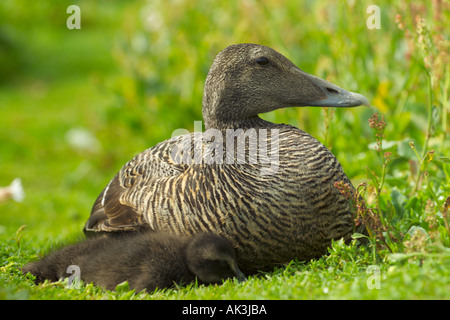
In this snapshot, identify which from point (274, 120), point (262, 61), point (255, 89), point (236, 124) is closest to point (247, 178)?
point (236, 124)

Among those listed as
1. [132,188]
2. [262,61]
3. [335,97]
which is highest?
[262,61]

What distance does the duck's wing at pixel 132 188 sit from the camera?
4.01 metres

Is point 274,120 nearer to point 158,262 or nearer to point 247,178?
point 247,178

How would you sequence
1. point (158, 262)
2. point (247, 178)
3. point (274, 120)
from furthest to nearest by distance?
1. point (274, 120)
2. point (247, 178)
3. point (158, 262)

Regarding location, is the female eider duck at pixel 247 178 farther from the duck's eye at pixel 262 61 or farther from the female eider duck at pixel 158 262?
the female eider duck at pixel 158 262

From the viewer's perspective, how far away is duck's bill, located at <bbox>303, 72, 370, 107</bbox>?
4062 mm

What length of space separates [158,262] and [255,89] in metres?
1.27

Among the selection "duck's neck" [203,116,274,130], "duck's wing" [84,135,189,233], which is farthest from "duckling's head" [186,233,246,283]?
"duck's neck" [203,116,274,130]

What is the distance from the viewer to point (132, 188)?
4.16 meters

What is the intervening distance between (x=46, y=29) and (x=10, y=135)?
623cm

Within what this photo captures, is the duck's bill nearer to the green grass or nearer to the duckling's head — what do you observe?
the green grass

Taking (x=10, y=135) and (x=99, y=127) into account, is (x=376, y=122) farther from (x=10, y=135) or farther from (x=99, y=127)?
(x=10, y=135)

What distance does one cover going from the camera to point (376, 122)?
3.61 m
